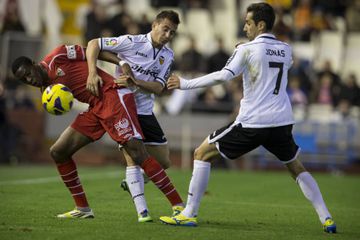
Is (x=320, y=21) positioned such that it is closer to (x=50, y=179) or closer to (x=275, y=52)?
(x=50, y=179)

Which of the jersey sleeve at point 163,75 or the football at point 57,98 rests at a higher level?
the jersey sleeve at point 163,75

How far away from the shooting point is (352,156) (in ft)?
73.2

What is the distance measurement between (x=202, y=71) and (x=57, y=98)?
49.4ft

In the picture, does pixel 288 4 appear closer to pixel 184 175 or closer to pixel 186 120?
pixel 186 120

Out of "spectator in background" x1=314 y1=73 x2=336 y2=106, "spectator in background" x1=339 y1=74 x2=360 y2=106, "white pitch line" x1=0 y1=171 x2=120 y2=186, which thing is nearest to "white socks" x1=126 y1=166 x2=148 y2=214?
"white pitch line" x1=0 y1=171 x2=120 y2=186

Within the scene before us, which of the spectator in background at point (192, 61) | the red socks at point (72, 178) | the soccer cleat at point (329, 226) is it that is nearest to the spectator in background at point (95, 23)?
the spectator in background at point (192, 61)

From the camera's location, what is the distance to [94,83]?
30.3ft

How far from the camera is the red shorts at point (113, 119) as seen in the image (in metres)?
9.19

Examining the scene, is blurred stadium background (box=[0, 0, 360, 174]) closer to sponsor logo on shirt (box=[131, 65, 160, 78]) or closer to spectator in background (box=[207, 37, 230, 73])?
spectator in background (box=[207, 37, 230, 73])

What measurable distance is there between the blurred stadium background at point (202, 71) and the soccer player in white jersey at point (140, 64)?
41.2ft

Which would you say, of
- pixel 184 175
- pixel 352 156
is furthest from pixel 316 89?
pixel 184 175

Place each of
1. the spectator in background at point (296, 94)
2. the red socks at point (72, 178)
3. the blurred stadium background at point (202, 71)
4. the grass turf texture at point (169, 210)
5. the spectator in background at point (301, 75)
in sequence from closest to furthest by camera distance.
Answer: the grass turf texture at point (169, 210), the red socks at point (72, 178), the blurred stadium background at point (202, 71), the spectator in background at point (296, 94), the spectator in background at point (301, 75)

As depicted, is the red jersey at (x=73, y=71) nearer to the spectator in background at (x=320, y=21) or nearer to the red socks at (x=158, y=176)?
the red socks at (x=158, y=176)

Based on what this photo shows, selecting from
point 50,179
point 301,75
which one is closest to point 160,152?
point 50,179
